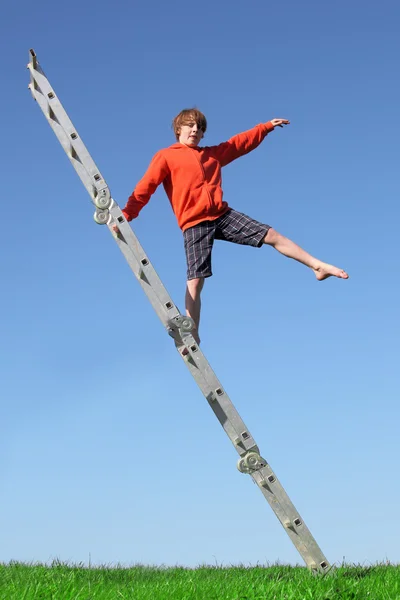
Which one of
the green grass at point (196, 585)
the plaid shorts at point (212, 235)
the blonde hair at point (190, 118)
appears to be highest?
the blonde hair at point (190, 118)

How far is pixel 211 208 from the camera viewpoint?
6.75 metres

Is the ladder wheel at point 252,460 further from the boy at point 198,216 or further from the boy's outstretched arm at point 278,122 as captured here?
the boy's outstretched arm at point 278,122

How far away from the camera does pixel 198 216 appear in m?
6.77

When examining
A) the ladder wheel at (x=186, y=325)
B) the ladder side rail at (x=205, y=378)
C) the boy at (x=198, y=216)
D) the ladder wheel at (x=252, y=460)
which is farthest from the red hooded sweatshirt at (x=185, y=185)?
the ladder wheel at (x=252, y=460)

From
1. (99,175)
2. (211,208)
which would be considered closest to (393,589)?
(211,208)

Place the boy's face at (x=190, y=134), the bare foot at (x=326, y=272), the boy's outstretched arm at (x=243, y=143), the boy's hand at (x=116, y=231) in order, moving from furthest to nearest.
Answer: the boy's outstretched arm at (x=243, y=143) → the boy's face at (x=190, y=134) → the bare foot at (x=326, y=272) → the boy's hand at (x=116, y=231)

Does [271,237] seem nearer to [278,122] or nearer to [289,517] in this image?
[278,122]

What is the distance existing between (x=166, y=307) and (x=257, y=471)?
157 cm

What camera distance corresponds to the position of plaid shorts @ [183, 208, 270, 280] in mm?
6695

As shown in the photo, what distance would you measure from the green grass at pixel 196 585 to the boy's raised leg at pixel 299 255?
2.55 metres

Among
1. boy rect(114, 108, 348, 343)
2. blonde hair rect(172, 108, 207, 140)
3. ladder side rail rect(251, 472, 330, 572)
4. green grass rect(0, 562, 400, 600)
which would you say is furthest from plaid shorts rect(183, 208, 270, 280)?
green grass rect(0, 562, 400, 600)

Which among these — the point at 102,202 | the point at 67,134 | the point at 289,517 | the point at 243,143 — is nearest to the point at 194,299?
the point at 102,202

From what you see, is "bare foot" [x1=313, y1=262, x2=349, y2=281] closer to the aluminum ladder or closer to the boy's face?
the aluminum ladder

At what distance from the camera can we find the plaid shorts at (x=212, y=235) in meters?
6.70
